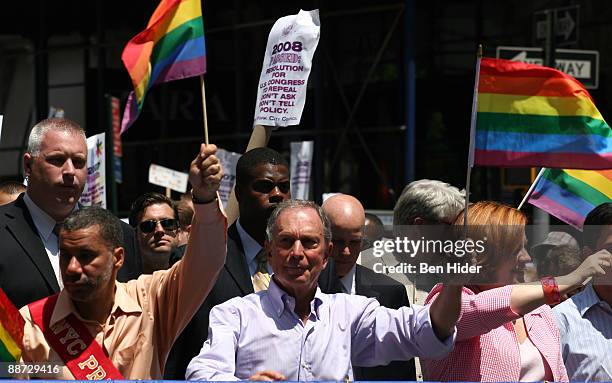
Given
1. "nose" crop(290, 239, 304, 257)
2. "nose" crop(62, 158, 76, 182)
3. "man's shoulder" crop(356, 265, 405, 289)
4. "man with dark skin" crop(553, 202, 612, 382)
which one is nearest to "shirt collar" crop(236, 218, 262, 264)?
"man's shoulder" crop(356, 265, 405, 289)

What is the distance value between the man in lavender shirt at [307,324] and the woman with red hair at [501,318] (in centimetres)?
16

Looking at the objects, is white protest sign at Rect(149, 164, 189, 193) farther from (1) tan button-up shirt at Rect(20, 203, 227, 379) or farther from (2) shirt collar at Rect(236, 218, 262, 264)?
(1) tan button-up shirt at Rect(20, 203, 227, 379)

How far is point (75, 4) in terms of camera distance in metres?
25.1

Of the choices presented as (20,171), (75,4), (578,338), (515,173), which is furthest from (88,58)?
(578,338)

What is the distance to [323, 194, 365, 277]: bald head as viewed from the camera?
18.1ft

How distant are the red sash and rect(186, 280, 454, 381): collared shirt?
0.30 meters

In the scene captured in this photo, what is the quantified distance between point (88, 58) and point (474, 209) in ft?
68.4

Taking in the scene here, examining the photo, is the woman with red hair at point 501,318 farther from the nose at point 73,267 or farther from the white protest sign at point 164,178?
the white protest sign at point 164,178

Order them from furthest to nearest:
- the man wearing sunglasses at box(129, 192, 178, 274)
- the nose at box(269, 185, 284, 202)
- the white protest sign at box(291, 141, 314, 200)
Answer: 1. the white protest sign at box(291, 141, 314, 200)
2. the man wearing sunglasses at box(129, 192, 178, 274)
3. the nose at box(269, 185, 284, 202)

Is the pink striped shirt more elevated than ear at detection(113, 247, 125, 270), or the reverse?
ear at detection(113, 247, 125, 270)

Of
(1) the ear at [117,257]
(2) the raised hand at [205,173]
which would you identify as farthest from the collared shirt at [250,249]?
(2) the raised hand at [205,173]

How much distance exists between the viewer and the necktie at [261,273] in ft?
17.1

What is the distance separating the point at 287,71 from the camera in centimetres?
676

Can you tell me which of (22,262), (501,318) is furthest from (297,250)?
(22,262)
